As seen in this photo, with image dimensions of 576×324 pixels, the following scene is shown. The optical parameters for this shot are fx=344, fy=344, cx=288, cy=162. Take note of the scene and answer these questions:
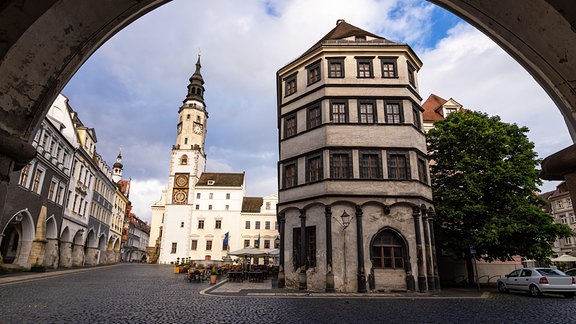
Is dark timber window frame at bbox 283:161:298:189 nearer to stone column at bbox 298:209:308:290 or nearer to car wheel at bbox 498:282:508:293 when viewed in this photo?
stone column at bbox 298:209:308:290

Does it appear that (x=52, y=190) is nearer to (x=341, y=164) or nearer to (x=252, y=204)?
(x=341, y=164)

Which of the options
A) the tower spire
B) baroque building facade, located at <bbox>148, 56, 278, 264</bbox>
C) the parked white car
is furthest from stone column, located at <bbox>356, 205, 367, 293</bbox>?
the tower spire

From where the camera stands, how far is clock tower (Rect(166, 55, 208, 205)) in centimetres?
7419

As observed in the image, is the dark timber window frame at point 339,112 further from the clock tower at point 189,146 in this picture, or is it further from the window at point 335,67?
the clock tower at point 189,146

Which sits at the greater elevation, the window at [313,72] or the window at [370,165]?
the window at [313,72]

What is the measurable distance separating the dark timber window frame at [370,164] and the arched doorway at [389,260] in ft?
11.3

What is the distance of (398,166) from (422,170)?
7.47 feet

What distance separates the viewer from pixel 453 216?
23.7m

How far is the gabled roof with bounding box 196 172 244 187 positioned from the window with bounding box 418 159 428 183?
5350cm

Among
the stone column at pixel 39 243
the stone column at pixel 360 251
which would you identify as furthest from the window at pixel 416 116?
the stone column at pixel 39 243

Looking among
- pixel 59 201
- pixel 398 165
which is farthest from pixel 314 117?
pixel 59 201

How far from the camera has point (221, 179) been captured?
76.4 meters

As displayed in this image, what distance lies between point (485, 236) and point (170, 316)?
19708mm

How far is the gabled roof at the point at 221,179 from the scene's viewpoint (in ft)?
242
